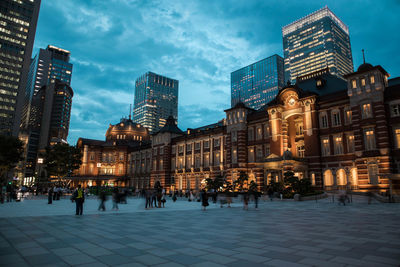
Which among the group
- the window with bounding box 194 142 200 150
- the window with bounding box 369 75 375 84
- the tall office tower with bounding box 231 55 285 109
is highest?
the tall office tower with bounding box 231 55 285 109

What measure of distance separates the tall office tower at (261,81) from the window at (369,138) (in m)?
132

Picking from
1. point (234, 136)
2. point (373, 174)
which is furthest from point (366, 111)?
point (234, 136)

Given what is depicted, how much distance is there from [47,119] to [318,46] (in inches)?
6386

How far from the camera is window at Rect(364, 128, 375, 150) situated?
33.3 meters

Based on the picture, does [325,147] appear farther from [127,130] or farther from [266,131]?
[127,130]

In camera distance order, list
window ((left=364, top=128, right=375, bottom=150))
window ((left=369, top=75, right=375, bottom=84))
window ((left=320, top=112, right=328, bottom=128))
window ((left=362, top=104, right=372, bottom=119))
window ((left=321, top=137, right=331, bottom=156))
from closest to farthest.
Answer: window ((left=364, top=128, right=375, bottom=150))
window ((left=362, top=104, right=372, bottom=119))
window ((left=369, top=75, right=375, bottom=84))
window ((left=321, top=137, right=331, bottom=156))
window ((left=320, top=112, right=328, bottom=128))

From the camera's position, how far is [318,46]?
15875cm

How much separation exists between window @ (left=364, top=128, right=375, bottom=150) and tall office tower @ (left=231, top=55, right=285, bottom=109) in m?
132

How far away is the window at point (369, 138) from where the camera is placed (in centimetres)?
3328

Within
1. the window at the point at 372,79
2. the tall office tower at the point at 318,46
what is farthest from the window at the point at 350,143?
the tall office tower at the point at 318,46

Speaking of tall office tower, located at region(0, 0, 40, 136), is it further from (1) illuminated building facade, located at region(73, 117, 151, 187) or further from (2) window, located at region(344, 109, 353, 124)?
(2) window, located at region(344, 109, 353, 124)

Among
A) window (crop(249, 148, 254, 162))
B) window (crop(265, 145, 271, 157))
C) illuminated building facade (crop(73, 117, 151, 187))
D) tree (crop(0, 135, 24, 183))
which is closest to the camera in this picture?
tree (crop(0, 135, 24, 183))

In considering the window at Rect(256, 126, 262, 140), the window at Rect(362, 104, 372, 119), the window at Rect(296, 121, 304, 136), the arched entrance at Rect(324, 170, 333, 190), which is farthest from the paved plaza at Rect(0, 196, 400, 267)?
the window at Rect(256, 126, 262, 140)

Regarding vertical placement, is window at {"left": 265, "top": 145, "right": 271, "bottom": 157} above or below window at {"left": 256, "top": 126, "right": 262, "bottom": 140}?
below
